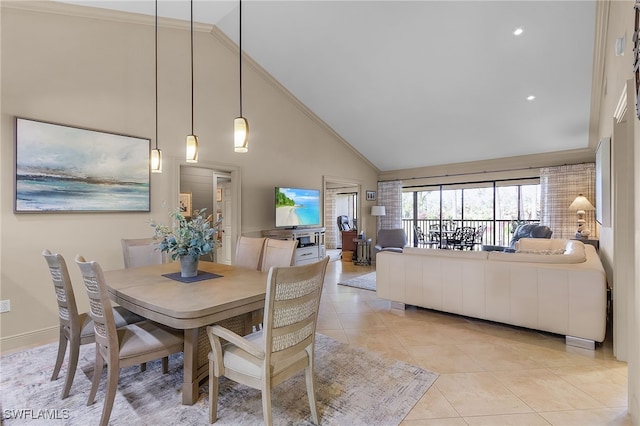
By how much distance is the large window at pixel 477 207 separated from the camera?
6898 millimetres

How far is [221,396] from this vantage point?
78.7 inches

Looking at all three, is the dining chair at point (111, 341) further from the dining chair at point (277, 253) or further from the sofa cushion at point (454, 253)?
the sofa cushion at point (454, 253)

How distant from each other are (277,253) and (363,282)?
277 centimetres

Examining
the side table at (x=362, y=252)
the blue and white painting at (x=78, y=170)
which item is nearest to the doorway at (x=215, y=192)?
the blue and white painting at (x=78, y=170)

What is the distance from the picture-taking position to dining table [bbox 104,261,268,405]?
165cm

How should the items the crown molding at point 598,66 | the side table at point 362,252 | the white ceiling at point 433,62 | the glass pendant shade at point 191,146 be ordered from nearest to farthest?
the glass pendant shade at point 191,146 < the crown molding at point 598,66 < the white ceiling at point 433,62 < the side table at point 362,252

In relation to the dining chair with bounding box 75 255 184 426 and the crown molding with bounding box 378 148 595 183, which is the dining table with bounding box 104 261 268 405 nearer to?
the dining chair with bounding box 75 255 184 426

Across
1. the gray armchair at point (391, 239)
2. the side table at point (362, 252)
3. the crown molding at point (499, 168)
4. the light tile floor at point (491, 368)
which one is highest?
the crown molding at point (499, 168)

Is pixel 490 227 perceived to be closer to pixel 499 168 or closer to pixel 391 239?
pixel 499 168

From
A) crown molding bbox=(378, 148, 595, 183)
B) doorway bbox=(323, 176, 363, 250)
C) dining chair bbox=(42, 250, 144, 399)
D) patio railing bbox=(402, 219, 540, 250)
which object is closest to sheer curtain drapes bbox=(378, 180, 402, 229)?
→ crown molding bbox=(378, 148, 595, 183)

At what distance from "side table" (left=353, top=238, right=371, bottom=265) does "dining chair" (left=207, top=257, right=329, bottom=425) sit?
550cm

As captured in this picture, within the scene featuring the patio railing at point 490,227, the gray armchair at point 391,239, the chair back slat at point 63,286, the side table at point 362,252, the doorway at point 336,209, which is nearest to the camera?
the chair back slat at point 63,286

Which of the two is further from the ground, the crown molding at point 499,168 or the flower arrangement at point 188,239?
the crown molding at point 499,168

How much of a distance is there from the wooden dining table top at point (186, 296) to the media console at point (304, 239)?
2.85 metres
